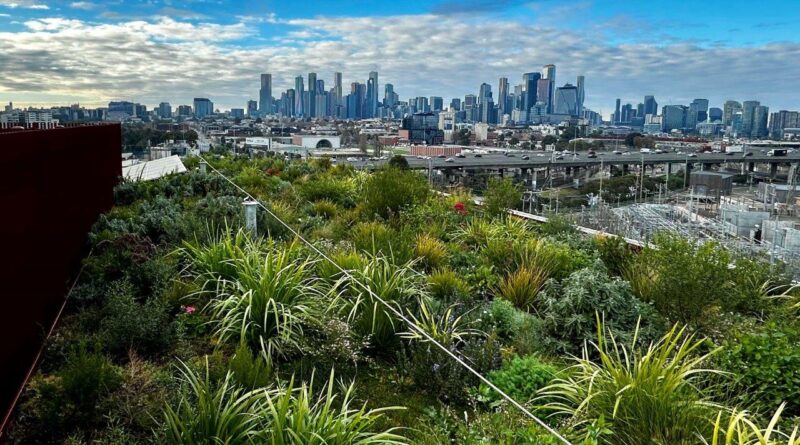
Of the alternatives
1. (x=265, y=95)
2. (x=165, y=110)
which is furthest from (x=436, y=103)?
(x=165, y=110)

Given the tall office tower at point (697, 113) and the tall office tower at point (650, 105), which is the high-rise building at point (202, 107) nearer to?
the tall office tower at point (697, 113)

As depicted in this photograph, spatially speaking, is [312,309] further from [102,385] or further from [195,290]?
[102,385]

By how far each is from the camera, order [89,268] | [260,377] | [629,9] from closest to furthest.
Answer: [260,377] → [89,268] → [629,9]

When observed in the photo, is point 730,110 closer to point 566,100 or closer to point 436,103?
point 566,100

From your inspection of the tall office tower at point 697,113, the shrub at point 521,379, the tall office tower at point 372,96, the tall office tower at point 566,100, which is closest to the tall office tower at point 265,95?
the tall office tower at point 372,96

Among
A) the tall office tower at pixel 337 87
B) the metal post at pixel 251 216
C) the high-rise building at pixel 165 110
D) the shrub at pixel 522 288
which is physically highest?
the tall office tower at pixel 337 87

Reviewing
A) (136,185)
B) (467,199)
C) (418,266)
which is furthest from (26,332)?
(467,199)

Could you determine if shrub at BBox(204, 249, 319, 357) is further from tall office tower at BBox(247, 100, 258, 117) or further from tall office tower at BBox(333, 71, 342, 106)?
tall office tower at BBox(333, 71, 342, 106)
